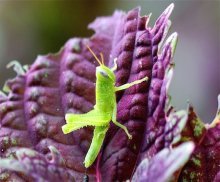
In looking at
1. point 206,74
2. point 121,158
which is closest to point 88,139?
point 121,158

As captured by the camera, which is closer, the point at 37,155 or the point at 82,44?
the point at 37,155

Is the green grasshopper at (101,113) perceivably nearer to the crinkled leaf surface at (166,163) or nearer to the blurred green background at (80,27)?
the crinkled leaf surface at (166,163)

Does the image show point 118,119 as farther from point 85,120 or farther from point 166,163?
point 166,163

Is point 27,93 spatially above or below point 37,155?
above

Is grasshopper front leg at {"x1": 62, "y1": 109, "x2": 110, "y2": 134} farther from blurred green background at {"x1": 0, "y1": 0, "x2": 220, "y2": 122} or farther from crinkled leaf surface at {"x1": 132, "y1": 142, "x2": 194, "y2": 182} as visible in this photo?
blurred green background at {"x1": 0, "y1": 0, "x2": 220, "y2": 122}

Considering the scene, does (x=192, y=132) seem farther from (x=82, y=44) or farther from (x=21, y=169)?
(x=82, y=44)

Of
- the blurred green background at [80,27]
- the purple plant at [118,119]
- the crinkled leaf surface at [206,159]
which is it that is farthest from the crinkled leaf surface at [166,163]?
the blurred green background at [80,27]

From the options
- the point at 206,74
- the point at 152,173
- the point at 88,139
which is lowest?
the point at 152,173
